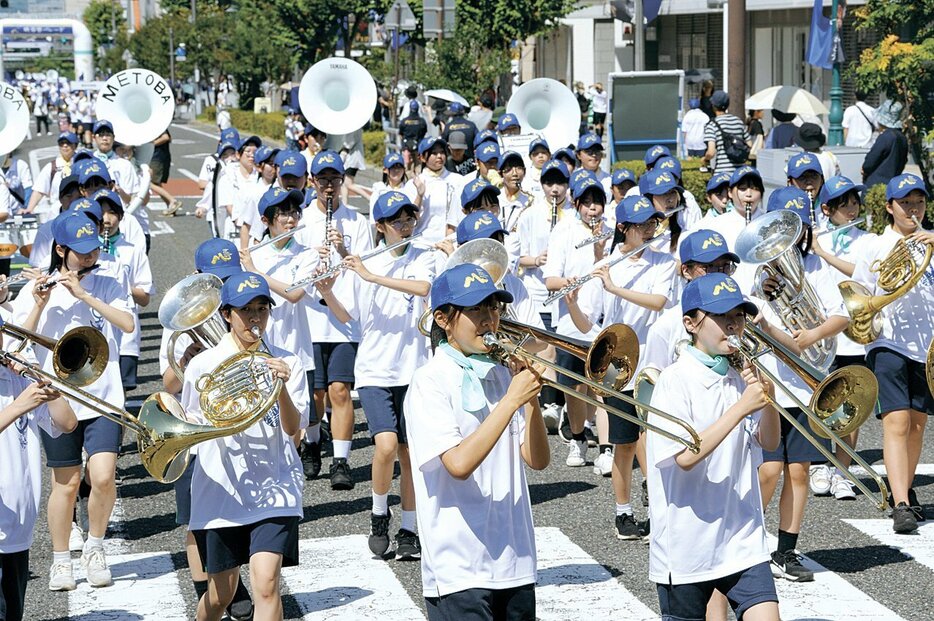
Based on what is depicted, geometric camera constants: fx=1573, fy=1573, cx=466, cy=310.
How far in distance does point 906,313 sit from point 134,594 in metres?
4.47

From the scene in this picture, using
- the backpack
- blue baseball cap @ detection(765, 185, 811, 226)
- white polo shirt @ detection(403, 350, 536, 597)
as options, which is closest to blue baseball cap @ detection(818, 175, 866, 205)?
blue baseball cap @ detection(765, 185, 811, 226)

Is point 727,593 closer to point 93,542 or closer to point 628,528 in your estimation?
point 628,528

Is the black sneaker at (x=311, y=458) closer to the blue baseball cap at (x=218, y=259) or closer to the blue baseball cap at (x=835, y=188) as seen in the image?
the blue baseball cap at (x=218, y=259)

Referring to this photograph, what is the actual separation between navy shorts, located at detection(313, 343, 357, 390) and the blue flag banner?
1577 cm

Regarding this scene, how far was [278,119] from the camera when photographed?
4903cm

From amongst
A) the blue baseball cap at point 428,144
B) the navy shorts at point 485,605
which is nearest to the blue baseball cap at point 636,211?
the navy shorts at point 485,605

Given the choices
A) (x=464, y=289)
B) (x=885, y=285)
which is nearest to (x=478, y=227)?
(x=885, y=285)

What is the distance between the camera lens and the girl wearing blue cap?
5.08 m

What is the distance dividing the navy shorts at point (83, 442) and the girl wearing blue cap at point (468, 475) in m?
3.18

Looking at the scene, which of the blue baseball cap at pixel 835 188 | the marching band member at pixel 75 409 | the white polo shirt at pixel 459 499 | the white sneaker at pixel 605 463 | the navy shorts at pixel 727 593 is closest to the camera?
the white polo shirt at pixel 459 499

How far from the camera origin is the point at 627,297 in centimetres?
877

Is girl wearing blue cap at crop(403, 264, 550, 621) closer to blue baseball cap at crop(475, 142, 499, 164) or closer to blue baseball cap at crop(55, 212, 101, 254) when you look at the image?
blue baseball cap at crop(55, 212, 101, 254)

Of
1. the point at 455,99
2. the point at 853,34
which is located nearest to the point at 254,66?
the point at 853,34

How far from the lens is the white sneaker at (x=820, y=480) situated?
9.65m
